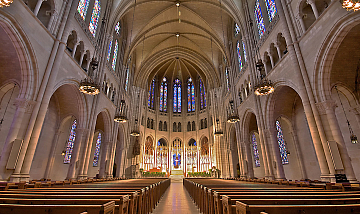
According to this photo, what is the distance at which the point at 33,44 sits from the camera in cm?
816

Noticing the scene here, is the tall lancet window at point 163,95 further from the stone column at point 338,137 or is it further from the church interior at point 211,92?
the stone column at point 338,137

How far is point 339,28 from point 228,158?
1798 centimetres

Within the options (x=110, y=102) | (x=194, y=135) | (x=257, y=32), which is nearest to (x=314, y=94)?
(x=257, y=32)

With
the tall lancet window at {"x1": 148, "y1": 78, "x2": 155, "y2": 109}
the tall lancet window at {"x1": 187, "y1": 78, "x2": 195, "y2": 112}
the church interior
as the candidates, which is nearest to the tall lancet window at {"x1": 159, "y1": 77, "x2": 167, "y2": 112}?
the tall lancet window at {"x1": 148, "y1": 78, "x2": 155, "y2": 109}

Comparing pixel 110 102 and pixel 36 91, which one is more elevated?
pixel 110 102

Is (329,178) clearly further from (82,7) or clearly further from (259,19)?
(82,7)

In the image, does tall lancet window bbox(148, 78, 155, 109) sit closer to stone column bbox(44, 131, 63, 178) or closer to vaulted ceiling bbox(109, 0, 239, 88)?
vaulted ceiling bbox(109, 0, 239, 88)

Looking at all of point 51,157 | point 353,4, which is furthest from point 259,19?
point 51,157

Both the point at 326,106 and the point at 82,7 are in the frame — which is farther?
the point at 82,7

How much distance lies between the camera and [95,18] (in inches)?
584

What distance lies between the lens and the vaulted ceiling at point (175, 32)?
21047 millimetres

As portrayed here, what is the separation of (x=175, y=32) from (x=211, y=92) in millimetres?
10308

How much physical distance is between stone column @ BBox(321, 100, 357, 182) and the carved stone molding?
42.1 ft

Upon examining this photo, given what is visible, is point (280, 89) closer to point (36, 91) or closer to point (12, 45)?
point (36, 91)
